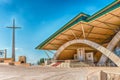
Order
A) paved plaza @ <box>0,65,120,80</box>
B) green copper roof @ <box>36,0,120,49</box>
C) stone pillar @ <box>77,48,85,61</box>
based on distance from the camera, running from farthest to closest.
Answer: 1. stone pillar @ <box>77,48,85,61</box>
2. green copper roof @ <box>36,0,120,49</box>
3. paved plaza @ <box>0,65,120,80</box>

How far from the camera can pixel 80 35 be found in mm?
43750

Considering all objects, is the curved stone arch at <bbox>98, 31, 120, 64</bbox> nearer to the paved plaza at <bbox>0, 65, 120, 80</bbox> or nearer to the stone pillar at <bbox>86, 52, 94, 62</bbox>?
the stone pillar at <bbox>86, 52, 94, 62</bbox>

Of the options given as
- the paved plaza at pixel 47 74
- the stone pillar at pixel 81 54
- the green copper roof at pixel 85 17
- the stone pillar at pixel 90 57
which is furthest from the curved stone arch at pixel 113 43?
the paved plaza at pixel 47 74

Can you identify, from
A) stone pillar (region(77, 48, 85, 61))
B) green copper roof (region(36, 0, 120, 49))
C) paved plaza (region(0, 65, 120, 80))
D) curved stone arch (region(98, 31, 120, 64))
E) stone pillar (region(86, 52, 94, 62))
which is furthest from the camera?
stone pillar (region(77, 48, 85, 61))

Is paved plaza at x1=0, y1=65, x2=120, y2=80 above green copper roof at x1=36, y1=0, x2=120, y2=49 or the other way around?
the other way around

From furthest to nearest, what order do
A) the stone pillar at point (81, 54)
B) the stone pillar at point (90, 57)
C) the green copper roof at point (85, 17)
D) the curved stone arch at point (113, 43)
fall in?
the stone pillar at point (81, 54) < the stone pillar at point (90, 57) < the curved stone arch at point (113, 43) < the green copper roof at point (85, 17)

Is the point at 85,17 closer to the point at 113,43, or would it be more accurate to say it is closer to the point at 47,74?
the point at 113,43

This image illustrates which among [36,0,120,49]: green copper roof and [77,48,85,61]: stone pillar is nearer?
[36,0,120,49]: green copper roof

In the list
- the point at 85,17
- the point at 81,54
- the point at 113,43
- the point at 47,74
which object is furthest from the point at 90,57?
the point at 47,74

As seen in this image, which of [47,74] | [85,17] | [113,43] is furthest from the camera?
[113,43]

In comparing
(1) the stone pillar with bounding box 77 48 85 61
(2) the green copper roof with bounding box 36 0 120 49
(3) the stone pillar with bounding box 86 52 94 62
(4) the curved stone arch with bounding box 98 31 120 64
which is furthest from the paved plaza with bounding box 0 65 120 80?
(1) the stone pillar with bounding box 77 48 85 61

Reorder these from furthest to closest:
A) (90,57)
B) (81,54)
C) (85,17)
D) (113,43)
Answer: (81,54) < (90,57) < (113,43) < (85,17)

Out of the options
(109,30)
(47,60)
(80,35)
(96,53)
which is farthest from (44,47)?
(109,30)

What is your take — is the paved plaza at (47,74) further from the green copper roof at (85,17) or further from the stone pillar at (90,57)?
the stone pillar at (90,57)
